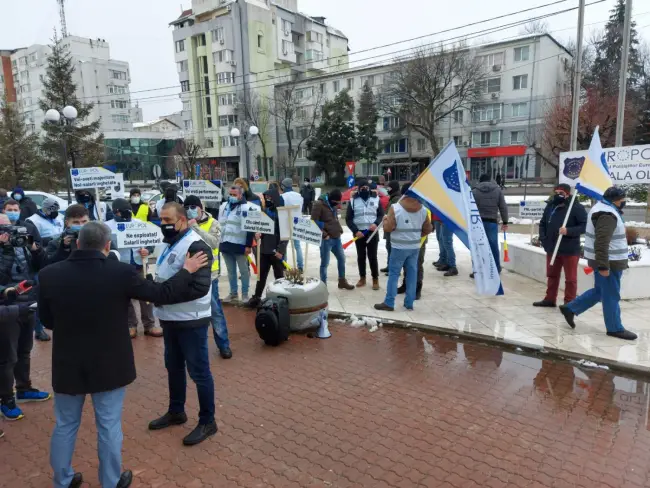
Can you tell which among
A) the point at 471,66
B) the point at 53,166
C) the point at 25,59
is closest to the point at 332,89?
the point at 471,66

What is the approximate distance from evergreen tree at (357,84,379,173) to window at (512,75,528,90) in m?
13.3

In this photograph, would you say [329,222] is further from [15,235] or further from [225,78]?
[225,78]

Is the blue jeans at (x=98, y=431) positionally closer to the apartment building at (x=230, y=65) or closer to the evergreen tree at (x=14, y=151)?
the evergreen tree at (x=14, y=151)

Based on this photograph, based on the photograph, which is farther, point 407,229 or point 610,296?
point 407,229

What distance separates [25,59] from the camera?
75.4 metres

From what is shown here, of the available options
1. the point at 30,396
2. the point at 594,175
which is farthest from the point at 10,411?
the point at 594,175

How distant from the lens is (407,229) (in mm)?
6480

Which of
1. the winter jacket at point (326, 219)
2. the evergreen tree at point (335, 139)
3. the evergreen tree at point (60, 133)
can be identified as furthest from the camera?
the evergreen tree at point (335, 139)

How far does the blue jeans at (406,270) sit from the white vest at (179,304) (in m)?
3.69

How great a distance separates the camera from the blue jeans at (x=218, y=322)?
16.4ft

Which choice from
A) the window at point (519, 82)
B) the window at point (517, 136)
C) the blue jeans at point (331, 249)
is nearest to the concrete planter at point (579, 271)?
the blue jeans at point (331, 249)

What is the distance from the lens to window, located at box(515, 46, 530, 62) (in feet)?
135

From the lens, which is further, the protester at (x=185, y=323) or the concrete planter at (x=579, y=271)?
the concrete planter at (x=579, y=271)

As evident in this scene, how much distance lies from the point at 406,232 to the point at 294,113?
48331 mm
